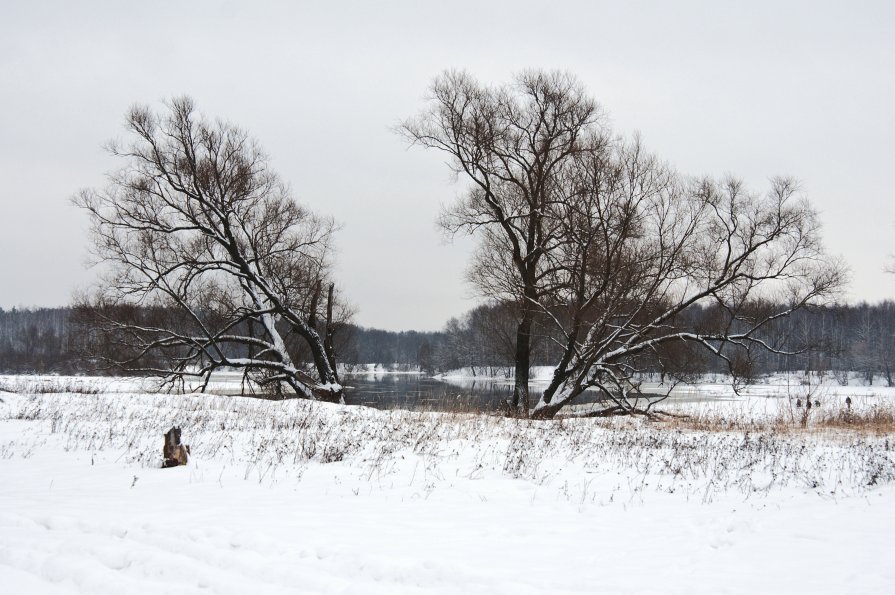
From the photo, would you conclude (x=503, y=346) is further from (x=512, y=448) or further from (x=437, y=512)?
(x=437, y=512)

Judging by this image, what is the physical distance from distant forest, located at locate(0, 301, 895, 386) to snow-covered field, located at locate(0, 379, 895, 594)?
30.0ft

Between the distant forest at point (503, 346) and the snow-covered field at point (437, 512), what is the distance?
30.0 feet

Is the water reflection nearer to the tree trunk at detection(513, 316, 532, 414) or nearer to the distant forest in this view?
the tree trunk at detection(513, 316, 532, 414)

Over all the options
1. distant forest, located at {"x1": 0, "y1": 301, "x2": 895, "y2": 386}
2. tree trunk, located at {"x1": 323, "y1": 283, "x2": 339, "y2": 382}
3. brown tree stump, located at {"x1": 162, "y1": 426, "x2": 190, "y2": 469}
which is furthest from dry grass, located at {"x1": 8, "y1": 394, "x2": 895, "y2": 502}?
tree trunk, located at {"x1": 323, "y1": 283, "x2": 339, "y2": 382}

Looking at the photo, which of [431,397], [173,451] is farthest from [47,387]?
[173,451]

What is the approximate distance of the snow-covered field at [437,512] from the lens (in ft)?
13.8

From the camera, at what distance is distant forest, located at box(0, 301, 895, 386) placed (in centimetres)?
2041

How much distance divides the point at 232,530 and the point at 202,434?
6.60 m

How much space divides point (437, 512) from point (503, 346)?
65.3ft

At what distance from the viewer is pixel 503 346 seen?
25828 millimetres

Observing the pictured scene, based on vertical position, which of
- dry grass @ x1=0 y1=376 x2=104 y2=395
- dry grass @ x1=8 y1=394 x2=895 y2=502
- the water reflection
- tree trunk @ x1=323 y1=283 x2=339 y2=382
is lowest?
the water reflection

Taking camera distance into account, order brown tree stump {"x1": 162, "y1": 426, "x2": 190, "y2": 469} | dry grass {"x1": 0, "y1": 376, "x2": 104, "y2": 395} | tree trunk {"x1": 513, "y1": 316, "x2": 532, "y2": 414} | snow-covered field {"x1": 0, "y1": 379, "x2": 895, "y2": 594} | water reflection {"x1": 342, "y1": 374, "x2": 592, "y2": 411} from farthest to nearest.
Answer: dry grass {"x1": 0, "y1": 376, "x2": 104, "y2": 395}, water reflection {"x1": 342, "y1": 374, "x2": 592, "y2": 411}, tree trunk {"x1": 513, "y1": 316, "x2": 532, "y2": 414}, brown tree stump {"x1": 162, "y1": 426, "x2": 190, "y2": 469}, snow-covered field {"x1": 0, "y1": 379, "x2": 895, "y2": 594}

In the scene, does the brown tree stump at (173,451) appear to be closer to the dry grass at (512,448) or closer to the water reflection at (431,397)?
the dry grass at (512,448)

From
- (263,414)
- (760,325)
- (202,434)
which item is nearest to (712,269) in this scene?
(760,325)
